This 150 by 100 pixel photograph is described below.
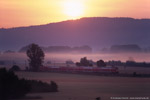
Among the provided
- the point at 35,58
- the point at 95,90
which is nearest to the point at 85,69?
the point at 35,58

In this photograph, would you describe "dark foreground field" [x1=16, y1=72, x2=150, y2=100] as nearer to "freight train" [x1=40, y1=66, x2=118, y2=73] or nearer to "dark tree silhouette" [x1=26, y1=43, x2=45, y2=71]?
"freight train" [x1=40, y1=66, x2=118, y2=73]

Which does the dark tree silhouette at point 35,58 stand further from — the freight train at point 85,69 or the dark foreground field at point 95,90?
the dark foreground field at point 95,90

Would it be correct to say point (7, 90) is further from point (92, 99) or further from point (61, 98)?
point (92, 99)

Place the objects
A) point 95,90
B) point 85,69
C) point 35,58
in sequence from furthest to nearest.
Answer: point 35,58
point 85,69
point 95,90

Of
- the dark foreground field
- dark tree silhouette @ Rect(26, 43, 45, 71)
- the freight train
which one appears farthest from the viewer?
dark tree silhouette @ Rect(26, 43, 45, 71)

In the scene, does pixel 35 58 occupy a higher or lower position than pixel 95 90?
higher

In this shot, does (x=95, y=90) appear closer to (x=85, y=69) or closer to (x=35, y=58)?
(x=85, y=69)

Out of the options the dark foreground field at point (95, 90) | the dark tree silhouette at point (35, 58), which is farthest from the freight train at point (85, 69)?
the dark foreground field at point (95, 90)

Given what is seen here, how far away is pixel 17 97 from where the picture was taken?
3778cm

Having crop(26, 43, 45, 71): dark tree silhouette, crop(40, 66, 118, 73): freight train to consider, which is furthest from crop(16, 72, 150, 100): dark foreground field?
crop(26, 43, 45, 71): dark tree silhouette

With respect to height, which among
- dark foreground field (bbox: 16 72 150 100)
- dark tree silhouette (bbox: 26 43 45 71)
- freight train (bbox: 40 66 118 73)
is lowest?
dark foreground field (bbox: 16 72 150 100)

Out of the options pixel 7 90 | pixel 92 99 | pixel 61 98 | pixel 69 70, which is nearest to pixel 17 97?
pixel 7 90

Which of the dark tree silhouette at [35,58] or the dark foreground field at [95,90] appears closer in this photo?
the dark foreground field at [95,90]

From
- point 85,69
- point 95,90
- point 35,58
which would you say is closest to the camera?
point 95,90
